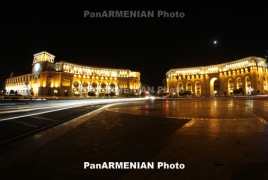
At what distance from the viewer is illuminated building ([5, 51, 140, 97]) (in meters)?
94.4

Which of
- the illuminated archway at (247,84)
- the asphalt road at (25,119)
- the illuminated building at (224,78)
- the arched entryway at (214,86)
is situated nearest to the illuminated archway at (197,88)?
the illuminated building at (224,78)

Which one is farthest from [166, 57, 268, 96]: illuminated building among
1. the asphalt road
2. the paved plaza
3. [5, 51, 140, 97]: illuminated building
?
the paved plaza

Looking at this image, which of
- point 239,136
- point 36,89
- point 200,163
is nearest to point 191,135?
point 239,136

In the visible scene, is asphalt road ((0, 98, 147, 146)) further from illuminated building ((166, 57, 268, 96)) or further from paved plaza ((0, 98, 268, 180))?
illuminated building ((166, 57, 268, 96))

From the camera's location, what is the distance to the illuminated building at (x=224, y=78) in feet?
312

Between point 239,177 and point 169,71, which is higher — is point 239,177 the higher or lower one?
the lower one

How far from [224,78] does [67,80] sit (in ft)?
292

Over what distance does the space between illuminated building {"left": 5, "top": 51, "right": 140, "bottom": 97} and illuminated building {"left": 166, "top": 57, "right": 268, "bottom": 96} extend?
103 feet

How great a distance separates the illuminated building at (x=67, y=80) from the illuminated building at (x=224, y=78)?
31304mm

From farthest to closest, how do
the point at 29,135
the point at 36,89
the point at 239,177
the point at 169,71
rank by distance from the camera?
the point at 169,71, the point at 36,89, the point at 29,135, the point at 239,177

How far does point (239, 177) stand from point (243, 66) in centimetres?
11353

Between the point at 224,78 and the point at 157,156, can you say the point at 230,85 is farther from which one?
the point at 157,156

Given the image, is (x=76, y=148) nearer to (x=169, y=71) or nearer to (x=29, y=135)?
(x=29, y=135)

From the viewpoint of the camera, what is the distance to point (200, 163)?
160 inches
